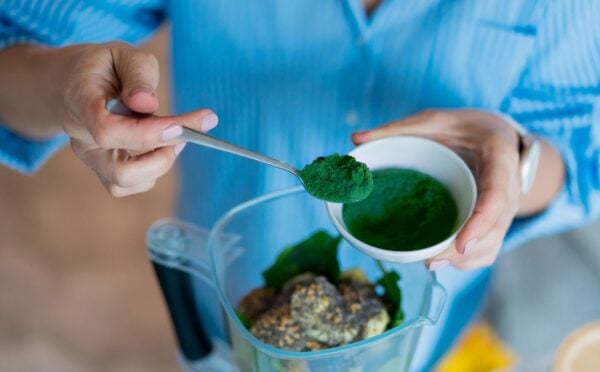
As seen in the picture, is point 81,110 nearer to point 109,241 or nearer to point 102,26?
point 102,26

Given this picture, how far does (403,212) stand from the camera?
1.50 feet

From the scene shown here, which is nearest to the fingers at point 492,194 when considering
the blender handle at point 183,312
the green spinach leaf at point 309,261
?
the green spinach leaf at point 309,261

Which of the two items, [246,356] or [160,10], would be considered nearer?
[246,356]

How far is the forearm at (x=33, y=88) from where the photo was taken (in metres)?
0.51

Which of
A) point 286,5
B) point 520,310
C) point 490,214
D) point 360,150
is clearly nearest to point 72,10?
point 286,5

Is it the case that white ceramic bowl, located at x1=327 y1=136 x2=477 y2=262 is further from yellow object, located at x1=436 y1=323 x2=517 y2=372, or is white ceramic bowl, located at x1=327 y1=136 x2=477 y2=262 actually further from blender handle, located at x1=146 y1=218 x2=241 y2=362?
yellow object, located at x1=436 y1=323 x2=517 y2=372

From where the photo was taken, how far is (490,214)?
0.42 m

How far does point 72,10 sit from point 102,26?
0.10 feet

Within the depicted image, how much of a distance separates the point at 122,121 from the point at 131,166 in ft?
0.12

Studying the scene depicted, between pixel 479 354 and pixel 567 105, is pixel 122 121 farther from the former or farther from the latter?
pixel 479 354

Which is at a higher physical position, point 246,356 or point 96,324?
point 246,356

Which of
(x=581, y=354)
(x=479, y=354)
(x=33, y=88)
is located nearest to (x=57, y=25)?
(x=33, y=88)

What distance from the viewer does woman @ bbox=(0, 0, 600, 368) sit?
0.55 m

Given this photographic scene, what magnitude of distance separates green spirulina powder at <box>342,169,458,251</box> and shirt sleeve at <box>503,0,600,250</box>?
0.20m
